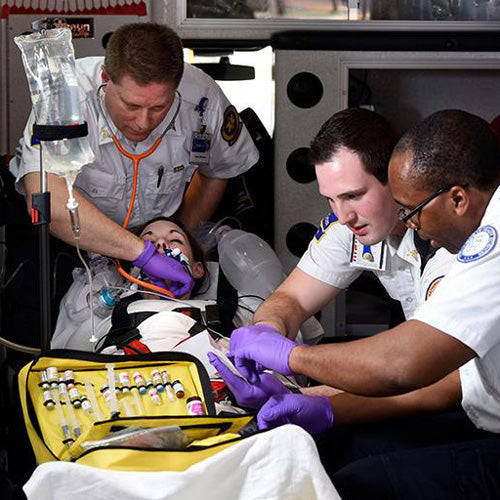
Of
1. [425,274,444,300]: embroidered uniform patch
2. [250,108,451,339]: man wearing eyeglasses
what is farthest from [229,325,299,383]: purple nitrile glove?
[425,274,444,300]: embroidered uniform patch

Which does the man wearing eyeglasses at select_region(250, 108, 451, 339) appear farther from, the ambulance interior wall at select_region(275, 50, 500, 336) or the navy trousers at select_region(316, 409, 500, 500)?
the ambulance interior wall at select_region(275, 50, 500, 336)

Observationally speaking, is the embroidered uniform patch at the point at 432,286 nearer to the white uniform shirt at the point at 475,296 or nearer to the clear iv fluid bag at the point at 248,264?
the white uniform shirt at the point at 475,296

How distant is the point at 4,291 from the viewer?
3119 mm

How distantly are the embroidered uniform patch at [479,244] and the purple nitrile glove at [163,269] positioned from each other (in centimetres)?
130

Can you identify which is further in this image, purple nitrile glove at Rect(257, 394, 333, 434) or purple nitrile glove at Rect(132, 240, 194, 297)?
purple nitrile glove at Rect(132, 240, 194, 297)

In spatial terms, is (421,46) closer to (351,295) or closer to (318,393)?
(351,295)

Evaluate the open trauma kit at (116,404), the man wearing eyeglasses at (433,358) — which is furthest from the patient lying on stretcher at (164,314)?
the man wearing eyeglasses at (433,358)

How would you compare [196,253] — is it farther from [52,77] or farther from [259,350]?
[52,77]

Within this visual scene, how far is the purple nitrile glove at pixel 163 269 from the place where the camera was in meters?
2.92

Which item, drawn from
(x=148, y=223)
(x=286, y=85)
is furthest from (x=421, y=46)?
(x=148, y=223)

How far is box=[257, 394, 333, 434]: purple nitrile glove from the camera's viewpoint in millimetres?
2070

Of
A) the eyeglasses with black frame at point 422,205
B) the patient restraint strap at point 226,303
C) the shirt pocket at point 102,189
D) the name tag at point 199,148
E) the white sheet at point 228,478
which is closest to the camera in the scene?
the white sheet at point 228,478

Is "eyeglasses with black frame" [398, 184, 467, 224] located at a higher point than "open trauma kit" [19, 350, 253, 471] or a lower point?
higher

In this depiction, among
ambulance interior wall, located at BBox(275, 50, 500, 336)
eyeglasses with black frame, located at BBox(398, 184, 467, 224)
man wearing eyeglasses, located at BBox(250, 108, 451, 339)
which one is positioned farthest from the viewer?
ambulance interior wall, located at BBox(275, 50, 500, 336)
